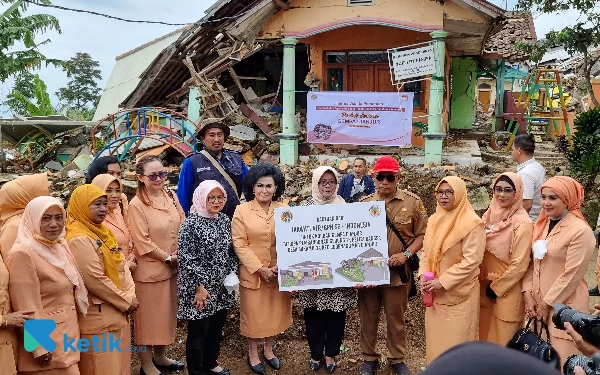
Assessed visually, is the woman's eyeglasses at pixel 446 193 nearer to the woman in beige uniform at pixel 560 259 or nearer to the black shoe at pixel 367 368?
the woman in beige uniform at pixel 560 259

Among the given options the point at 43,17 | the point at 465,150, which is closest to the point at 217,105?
the point at 43,17

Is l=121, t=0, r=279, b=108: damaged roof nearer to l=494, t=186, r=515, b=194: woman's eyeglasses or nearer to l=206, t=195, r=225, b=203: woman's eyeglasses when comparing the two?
l=206, t=195, r=225, b=203: woman's eyeglasses

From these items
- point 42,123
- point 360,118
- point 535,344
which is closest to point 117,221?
point 535,344

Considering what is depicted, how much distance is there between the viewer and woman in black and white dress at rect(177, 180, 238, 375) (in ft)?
13.4

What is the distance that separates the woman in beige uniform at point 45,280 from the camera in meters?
3.09

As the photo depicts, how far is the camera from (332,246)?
171 inches

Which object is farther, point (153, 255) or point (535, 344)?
point (153, 255)

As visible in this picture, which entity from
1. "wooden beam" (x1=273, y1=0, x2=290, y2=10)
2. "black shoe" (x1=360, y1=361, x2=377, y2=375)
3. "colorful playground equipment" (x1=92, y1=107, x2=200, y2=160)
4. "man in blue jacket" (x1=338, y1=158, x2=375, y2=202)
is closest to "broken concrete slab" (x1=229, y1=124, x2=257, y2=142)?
"colorful playground equipment" (x1=92, y1=107, x2=200, y2=160)

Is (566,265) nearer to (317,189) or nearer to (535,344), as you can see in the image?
(535,344)

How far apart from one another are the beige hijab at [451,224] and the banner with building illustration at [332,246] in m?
0.43

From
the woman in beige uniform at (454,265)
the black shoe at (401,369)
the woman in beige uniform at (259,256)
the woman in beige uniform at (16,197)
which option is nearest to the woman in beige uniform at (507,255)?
the woman in beige uniform at (454,265)

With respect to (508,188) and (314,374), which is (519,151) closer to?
(508,188)

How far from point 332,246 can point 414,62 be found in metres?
7.08

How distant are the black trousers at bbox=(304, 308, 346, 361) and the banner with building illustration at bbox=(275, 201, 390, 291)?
36 centimetres
